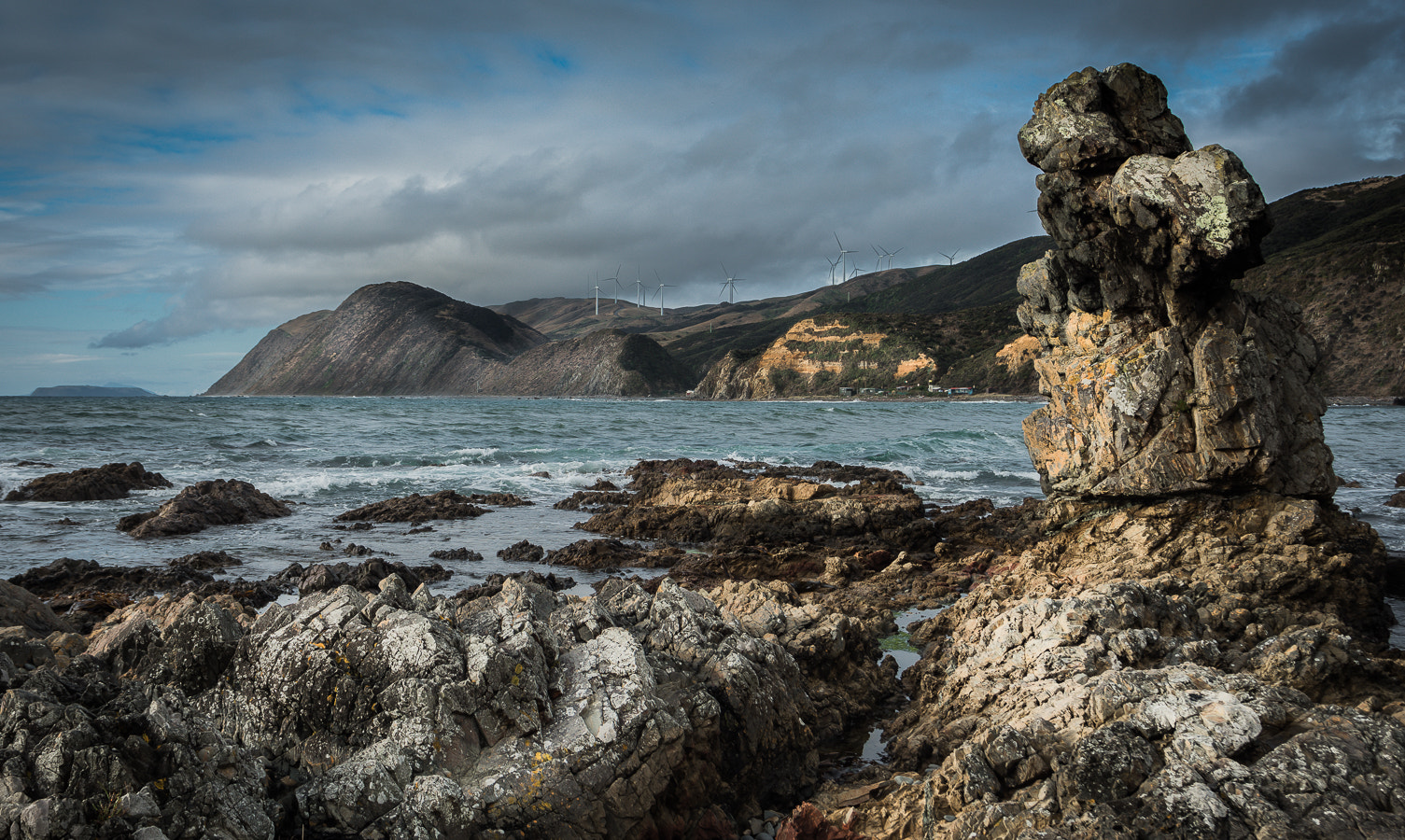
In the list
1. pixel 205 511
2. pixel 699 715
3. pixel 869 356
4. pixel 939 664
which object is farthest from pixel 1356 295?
pixel 205 511

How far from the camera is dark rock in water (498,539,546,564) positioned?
13.0m

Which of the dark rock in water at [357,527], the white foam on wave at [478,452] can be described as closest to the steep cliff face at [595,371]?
the white foam on wave at [478,452]

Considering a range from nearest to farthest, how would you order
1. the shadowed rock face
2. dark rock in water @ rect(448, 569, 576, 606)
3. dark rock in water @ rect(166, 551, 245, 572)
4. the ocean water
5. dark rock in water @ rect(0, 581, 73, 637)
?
dark rock in water @ rect(0, 581, 73, 637)
the shadowed rock face
dark rock in water @ rect(448, 569, 576, 606)
dark rock in water @ rect(166, 551, 245, 572)
the ocean water

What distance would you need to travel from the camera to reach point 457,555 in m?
13.0

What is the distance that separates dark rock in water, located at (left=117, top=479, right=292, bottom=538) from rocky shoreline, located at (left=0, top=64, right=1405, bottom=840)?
121 inches

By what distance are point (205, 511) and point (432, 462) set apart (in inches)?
463

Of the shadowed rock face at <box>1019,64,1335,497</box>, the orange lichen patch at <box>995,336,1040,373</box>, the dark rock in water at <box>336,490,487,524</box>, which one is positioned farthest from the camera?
the orange lichen patch at <box>995,336,1040,373</box>

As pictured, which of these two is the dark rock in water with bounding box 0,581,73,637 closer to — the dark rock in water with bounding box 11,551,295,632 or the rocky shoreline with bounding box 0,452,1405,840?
the rocky shoreline with bounding box 0,452,1405,840

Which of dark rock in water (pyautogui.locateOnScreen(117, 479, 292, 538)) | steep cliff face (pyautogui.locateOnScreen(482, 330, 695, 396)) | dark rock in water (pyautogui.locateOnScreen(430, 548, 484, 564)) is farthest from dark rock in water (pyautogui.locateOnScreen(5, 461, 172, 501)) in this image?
steep cliff face (pyautogui.locateOnScreen(482, 330, 695, 396))

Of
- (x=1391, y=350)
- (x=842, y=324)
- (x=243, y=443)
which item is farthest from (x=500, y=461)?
(x=842, y=324)

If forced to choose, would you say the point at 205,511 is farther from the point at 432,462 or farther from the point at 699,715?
the point at 699,715

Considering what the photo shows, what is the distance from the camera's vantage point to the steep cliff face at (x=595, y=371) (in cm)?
16612

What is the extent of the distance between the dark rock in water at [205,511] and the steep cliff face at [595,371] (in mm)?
144385

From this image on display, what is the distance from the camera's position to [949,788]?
3.76 m
